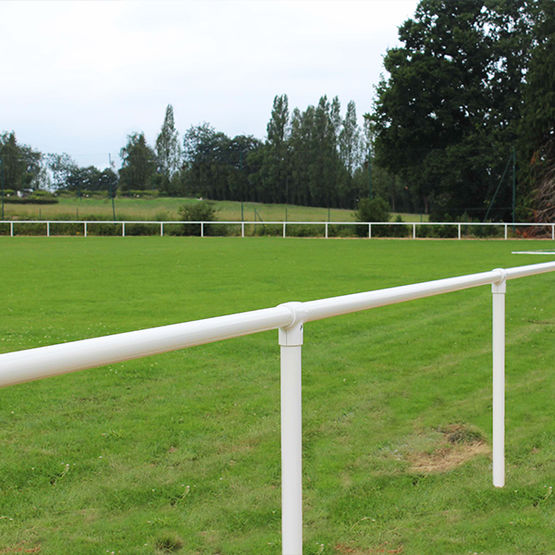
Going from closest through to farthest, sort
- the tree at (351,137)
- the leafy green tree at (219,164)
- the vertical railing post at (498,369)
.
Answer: the vertical railing post at (498,369)
the leafy green tree at (219,164)
the tree at (351,137)

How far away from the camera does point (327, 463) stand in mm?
3768

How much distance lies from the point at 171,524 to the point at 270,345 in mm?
4202

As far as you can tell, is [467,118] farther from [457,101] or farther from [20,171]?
[20,171]

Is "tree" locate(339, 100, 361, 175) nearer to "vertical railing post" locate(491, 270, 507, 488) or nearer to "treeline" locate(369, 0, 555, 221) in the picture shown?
"treeline" locate(369, 0, 555, 221)

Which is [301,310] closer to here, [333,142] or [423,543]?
[423,543]

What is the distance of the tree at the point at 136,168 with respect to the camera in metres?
59.9

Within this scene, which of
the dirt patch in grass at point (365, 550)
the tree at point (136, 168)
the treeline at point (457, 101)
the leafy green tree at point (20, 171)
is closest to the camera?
the dirt patch in grass at point (365, 550)

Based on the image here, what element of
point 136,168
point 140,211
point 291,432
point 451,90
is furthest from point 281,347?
point 136,168

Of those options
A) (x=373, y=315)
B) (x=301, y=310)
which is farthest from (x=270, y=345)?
(x=301, y=310)

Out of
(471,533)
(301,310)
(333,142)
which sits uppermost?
(333,142)

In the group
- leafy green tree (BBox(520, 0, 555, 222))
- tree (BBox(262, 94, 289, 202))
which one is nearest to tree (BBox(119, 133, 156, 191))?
tree (BBox(262, 94, 289, 202))

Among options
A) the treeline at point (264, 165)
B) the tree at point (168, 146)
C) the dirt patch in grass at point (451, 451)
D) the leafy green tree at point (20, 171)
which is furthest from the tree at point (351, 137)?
the dirt patch in grass at point (451, 451)

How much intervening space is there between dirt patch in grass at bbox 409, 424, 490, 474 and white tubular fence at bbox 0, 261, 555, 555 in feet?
3.71

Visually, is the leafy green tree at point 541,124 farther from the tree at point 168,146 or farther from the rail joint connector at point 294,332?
the tree at point 168,146
